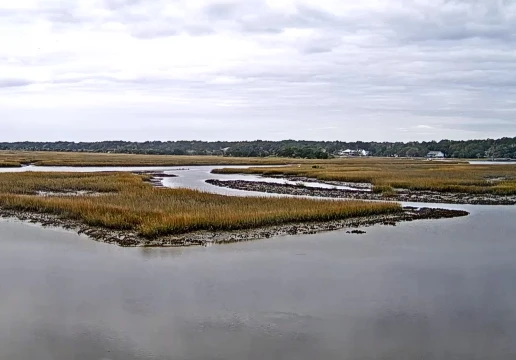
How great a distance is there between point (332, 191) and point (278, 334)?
74.4ft

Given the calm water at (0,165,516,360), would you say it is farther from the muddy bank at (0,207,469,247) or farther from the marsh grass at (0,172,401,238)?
the marsh grass at (0,172,401,238)

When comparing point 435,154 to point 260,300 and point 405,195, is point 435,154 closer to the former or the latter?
point 405,195

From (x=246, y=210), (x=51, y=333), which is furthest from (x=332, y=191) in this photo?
(x=51, y=333)

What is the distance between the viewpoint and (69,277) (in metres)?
11.0

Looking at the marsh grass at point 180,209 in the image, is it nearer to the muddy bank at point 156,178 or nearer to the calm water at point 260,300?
the calm water at point 260,300

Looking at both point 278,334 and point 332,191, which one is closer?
point 278,334

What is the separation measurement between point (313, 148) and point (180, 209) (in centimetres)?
8455

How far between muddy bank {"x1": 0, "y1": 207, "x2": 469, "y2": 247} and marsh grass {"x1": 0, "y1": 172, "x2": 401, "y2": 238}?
327 mm

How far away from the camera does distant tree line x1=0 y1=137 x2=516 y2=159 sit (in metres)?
106

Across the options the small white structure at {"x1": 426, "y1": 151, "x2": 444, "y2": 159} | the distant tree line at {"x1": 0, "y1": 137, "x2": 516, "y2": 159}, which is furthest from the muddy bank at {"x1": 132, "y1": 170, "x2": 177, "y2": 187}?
the small white structure at {"x1": 426, "y1": 151, "x2": 444, "y2": 159}

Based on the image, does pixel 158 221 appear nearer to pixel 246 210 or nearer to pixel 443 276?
pixel 246 210

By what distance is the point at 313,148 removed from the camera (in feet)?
333

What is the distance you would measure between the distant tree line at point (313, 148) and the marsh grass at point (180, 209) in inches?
2819

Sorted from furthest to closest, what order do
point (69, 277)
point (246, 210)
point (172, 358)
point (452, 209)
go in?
1. point (452, 209)
2. point (246, 210)
3. point (69, 277)
4. point (172, 358)
